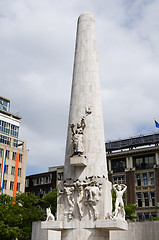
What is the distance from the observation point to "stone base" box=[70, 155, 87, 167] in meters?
18.6

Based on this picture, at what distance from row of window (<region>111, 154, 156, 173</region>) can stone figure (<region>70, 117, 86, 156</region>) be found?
41700 millimetres

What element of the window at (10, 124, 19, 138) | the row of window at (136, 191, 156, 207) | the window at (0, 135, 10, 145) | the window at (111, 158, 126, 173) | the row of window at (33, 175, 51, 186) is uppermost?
the window at (10, 124, 19, 138)

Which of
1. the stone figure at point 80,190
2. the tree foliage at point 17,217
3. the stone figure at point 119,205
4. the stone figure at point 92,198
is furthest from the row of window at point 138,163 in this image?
the stone figure at point 92,198

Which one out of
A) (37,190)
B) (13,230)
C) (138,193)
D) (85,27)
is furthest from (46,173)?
(85,27)

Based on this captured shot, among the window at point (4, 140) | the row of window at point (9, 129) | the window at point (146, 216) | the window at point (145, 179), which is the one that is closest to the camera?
the window at point (146, 216)

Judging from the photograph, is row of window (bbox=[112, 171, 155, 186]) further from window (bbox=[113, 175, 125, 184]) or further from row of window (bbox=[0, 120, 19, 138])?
row of window (bbox=[0, 120, 19, 138])

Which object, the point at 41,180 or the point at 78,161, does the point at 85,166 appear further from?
the point at 41,180

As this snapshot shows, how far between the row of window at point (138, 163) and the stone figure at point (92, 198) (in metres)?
42.6

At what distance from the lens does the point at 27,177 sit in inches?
2968

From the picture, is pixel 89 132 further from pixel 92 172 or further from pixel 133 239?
pixel 133 239

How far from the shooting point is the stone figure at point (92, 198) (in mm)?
17647

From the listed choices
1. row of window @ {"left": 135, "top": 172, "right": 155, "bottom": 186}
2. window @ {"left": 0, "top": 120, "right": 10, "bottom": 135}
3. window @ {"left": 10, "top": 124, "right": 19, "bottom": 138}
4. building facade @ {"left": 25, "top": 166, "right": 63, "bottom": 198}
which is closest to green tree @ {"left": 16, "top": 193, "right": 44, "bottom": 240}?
row of window @ {"left": 135, "top": 172, "right": 155, "bottom": 186}

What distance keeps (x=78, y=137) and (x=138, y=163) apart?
142ft

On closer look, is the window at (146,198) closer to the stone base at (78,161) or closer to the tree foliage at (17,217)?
the tree foliage at (17,217)
